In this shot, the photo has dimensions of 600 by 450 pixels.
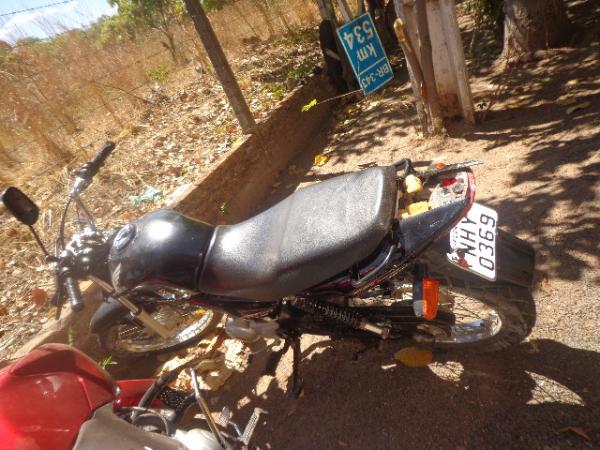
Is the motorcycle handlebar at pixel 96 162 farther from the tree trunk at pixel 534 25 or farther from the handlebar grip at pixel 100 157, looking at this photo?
the tree trunk at pixel 534 25

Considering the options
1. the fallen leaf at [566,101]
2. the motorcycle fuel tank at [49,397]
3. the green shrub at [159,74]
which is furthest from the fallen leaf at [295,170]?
the green shrub at [159,74]

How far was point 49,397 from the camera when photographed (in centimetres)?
144

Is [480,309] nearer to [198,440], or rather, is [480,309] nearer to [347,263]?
[347,263]

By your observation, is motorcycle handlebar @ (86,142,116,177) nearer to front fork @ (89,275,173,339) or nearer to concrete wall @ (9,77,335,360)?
front fork @ (89,275,173,339)

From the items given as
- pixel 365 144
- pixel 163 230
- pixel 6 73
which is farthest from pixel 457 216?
pixel 6 73

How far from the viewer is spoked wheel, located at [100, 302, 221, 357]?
2.88 metres

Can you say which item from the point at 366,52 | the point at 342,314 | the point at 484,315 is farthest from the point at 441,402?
the point at 366,52

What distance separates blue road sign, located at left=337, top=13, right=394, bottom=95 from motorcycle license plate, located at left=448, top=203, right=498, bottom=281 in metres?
2.07

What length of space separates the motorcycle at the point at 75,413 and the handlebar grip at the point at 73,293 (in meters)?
0.20

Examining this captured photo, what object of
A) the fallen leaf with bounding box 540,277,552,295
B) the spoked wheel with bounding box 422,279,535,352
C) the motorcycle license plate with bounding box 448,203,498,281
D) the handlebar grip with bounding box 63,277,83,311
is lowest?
the fallen leaf with bounding box 540,277,552,295

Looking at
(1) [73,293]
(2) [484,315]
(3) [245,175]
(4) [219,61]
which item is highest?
(4) [219,61]

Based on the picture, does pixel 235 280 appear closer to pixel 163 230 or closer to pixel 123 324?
pixel 163 230

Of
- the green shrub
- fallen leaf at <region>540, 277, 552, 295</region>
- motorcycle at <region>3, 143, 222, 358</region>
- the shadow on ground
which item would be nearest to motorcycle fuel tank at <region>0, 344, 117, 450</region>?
motorcycle at <region>3, 143, 222, 358</region>

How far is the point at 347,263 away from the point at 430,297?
423 mm
